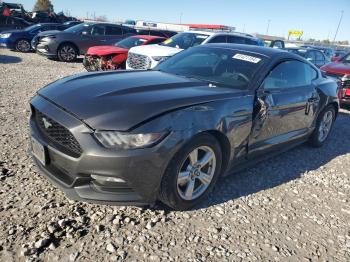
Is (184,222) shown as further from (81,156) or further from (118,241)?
(81,156)

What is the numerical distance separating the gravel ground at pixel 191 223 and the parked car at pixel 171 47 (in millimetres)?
5062

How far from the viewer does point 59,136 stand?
2.86m

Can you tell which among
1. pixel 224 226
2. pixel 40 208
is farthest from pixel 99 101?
pixel 224 226

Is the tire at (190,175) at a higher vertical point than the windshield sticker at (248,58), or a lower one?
lower

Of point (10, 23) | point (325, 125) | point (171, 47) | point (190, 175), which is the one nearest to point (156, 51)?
point (171, 47)

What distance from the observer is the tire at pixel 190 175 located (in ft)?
9.84

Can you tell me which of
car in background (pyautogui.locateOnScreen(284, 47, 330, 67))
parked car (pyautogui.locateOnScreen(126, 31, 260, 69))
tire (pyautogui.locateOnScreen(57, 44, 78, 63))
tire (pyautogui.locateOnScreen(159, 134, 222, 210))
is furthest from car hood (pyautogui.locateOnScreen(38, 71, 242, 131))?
car in background (pyautogui.locateOnScreen(284, 47, 330, 67))

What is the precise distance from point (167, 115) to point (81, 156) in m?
0.79

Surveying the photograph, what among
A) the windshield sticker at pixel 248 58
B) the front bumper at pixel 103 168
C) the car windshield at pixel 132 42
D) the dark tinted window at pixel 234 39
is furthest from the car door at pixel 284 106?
the car windshield at pixel 132 42

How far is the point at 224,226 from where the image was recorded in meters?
3.19

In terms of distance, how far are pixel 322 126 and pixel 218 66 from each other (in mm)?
2588

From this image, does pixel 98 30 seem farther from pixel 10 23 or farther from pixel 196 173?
pixel 10 23

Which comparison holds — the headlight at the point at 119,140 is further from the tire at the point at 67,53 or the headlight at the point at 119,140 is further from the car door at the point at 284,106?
the tire at the point at 67,53

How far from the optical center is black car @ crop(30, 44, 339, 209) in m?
2.71
